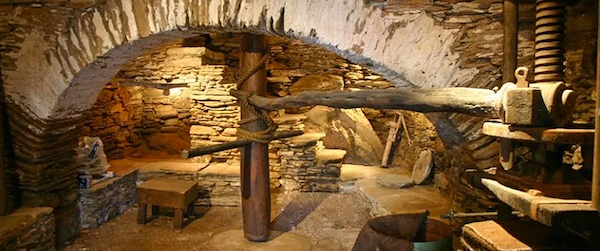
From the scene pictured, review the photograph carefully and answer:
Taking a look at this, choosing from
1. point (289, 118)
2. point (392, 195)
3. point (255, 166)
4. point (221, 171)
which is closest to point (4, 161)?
point (255, 166)

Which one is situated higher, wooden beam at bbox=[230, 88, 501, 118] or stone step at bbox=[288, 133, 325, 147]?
wooden beam at bbox=[230, 88, 501, 118]

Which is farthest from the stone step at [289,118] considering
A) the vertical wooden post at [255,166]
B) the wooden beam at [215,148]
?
the wooden beam at [215,148]

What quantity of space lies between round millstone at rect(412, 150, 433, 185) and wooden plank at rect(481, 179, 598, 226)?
489cm

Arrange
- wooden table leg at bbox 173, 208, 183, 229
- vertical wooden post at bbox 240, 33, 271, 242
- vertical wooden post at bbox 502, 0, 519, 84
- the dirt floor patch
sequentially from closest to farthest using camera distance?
vertical wooden post at bbox 502, 0, 519, 84 → vertical wooden post at bbox 240, 33, 271, 242 → the dirt floor patch → wooden table leg at bbox 173, 208, 183, 229

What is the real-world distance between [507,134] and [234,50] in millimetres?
5949

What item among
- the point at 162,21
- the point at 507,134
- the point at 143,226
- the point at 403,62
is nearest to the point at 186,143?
the point at 143,226

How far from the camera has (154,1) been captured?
3.30 m

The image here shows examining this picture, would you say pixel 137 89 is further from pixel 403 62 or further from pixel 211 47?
pixel 403 62

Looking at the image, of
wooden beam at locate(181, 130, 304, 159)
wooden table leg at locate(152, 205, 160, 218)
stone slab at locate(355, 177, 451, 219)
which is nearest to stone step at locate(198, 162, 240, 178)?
wooden table leg at locate(152, 205, 160, 218)

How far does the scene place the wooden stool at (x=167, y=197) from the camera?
537 cm

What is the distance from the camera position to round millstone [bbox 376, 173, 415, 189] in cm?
609

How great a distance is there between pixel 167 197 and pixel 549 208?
4.87 meters

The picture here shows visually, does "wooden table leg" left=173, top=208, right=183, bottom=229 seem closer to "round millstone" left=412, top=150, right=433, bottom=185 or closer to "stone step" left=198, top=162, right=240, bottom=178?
"stone step" left=198, top=162, right=240, bottom=178

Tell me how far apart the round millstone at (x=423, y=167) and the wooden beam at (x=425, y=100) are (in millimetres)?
3900
